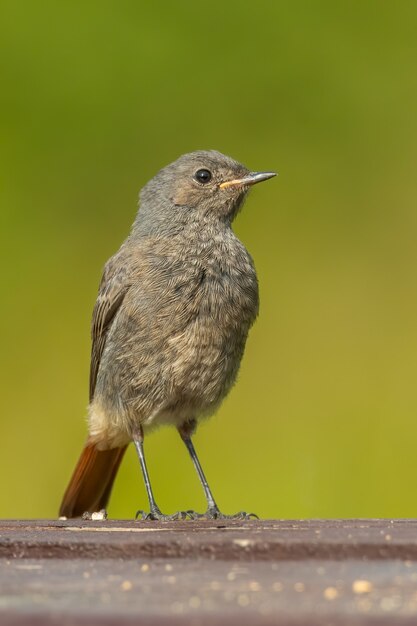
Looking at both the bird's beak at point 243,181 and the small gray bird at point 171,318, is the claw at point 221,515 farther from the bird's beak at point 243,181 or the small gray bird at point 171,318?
the bird's beak at point 243,181

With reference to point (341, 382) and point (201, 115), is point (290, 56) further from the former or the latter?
point (341, 382)

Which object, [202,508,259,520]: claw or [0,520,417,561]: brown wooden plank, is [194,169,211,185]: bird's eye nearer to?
[202,508,259,520]: claw

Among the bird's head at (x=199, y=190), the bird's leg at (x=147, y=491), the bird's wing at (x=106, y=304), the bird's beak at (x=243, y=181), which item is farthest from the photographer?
the bird's beak at (x=243, y=181)

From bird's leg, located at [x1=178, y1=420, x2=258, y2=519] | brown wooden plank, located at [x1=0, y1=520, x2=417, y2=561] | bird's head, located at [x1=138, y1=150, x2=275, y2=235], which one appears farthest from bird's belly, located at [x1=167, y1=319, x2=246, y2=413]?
brown wooden plank, located at [x1=0, y1=520, x2=417, y2=561]

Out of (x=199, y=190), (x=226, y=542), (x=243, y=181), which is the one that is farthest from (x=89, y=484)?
(x=226, y=542)

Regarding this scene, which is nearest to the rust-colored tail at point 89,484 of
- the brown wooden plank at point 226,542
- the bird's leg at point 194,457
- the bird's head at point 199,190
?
the bird's leg at point 194,457

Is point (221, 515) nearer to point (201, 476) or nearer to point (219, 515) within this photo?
point (219, 515)
